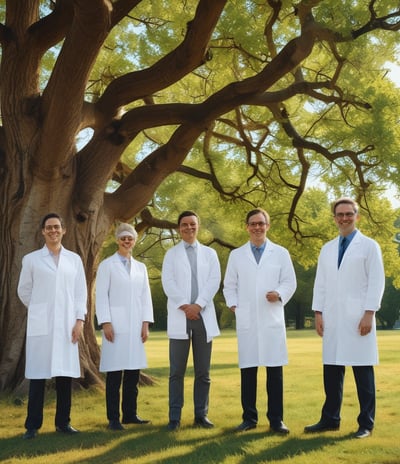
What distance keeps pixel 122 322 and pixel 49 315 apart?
766mm

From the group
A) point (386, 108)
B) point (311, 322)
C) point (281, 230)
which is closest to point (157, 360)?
point (281, 230)

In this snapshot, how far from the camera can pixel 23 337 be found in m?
8.33

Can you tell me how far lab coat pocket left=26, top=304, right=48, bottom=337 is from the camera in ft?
18.9

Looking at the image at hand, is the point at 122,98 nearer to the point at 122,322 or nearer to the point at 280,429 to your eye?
the point at 122,322

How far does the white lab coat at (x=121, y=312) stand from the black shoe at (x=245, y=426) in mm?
1121

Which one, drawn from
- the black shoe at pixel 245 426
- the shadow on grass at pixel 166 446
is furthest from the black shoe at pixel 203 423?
the black shoe at pixel 245 426

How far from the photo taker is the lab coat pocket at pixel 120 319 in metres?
6.23

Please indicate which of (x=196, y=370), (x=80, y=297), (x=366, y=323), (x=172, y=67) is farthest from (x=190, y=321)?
(x=172, y=67)

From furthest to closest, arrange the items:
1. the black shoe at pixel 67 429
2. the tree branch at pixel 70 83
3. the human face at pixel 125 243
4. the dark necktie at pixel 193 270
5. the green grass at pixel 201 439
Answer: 1. the tree branch at pixel 70 83
2. the human face at pixel 125 243
3. the dark necktie at pixel 193 270
4. the black shoe at pixel 67 429
5. the green grass at pixel 201 439

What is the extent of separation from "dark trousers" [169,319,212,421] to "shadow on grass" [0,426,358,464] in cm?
22

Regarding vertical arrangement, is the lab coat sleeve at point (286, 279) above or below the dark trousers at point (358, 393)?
above

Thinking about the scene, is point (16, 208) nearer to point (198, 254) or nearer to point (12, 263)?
point (12, 263)

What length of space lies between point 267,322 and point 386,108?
438 cm

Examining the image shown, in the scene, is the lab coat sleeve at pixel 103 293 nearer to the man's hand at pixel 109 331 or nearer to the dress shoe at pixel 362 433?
the man's hand at pixel 109 331
